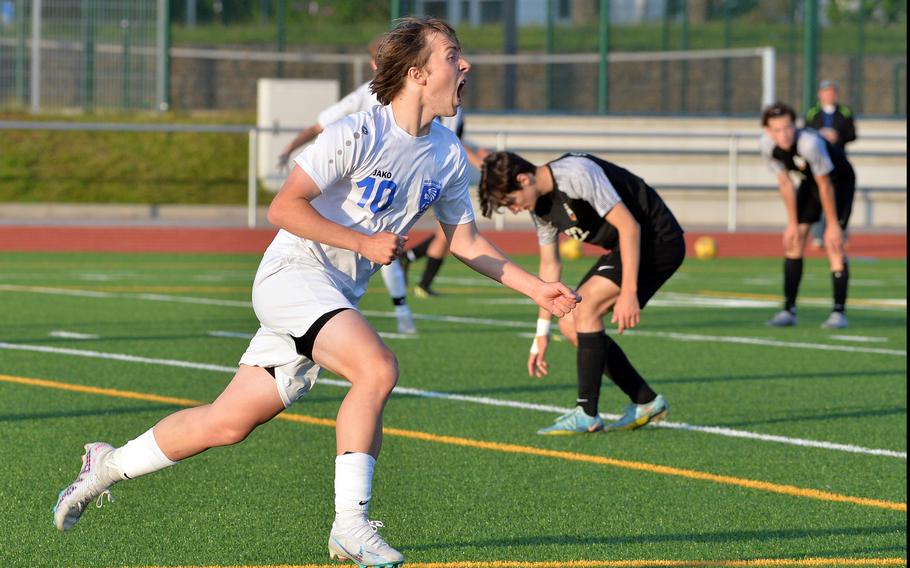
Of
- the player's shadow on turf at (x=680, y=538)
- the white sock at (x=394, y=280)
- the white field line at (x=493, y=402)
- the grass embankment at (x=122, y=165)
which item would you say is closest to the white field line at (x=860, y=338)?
the white sock at (x=394, y=280)

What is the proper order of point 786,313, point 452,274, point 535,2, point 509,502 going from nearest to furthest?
point 509,502 → point 786,313 → point 452,274 → point 535,2

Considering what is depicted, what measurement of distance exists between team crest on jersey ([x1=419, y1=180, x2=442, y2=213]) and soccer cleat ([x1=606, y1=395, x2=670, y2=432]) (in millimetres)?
2914

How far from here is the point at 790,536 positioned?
5.23 meters

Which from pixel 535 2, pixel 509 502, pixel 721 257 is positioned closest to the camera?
pixel 509 502

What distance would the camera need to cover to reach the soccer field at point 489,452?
16.6ft

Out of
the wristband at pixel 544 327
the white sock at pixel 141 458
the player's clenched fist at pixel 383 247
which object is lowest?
the white sock at pixel 141 458

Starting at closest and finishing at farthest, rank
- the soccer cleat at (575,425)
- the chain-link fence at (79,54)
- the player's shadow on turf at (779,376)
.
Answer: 1. the soccer cleat at (575,425)
2. the player's shadow on turf at (779,376)
3. the chain-link fence at (79,54)

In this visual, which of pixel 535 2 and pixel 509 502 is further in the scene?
pixel 535 2

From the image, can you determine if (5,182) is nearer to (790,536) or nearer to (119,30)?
(119,30)

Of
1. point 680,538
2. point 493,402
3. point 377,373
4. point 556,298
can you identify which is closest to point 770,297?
point 493,402

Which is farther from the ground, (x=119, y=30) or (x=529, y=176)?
(x=119, y=30)

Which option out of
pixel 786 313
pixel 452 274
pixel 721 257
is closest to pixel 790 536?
pixel 786 313

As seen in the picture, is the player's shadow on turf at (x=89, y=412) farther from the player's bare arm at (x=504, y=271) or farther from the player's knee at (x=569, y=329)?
the player's bare arm at (x=504, y=271)

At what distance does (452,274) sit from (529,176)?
11.0 m
